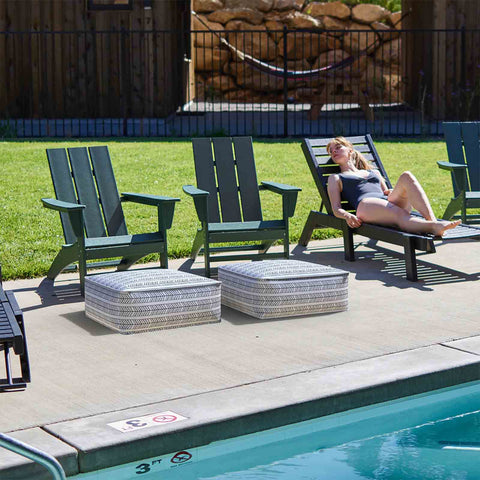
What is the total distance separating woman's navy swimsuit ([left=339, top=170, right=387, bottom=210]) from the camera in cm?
780

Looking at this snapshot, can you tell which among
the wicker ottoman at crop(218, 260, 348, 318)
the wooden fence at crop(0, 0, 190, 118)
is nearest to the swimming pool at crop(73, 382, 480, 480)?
the wicker ottoman at crop(218, 260, 348, 318)

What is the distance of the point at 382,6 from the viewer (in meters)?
31.6

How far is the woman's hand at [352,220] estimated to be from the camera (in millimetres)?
7465

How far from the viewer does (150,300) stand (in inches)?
217

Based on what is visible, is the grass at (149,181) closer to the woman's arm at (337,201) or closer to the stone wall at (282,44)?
the woman's arm at (337,201)

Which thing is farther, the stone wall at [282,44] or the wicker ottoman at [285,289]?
the stone wall at [282,44]

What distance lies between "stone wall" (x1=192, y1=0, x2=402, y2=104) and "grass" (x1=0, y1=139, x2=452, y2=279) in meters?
11.0

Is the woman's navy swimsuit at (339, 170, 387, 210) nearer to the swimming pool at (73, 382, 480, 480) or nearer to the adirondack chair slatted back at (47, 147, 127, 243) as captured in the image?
the adirondack chair slatted back at (47, 147, 127, 243)

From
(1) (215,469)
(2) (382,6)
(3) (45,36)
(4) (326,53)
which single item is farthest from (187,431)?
(2) (382,6)

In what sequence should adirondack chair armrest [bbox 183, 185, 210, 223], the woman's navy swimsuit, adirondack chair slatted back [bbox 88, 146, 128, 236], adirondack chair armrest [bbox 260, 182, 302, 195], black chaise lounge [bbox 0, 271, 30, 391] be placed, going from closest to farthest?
1. black chaise lounge [bbox 0, 271, 30, 391]
2. adirondack chair armrest [bbox 183, 185, 210, 223]
3. adirondack chair slatted back [bbox 88, 146, 128, 236]
4. adirondack chair armrest [bbox 260, 182, 302, 195]
5. the woman's navy swimsuit

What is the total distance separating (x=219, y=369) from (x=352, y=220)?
2961mm

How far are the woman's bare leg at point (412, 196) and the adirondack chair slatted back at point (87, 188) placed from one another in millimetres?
2172

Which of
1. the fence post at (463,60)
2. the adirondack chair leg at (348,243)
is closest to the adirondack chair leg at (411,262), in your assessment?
the adirondack chair leg at (348,243)

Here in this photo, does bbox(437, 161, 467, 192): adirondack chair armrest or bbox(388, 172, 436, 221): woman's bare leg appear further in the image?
bbox(437, 161, 467, 192): adirondack chair armrest
